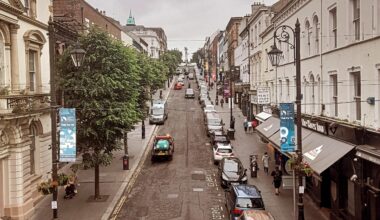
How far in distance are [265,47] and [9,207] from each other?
28.5 metres

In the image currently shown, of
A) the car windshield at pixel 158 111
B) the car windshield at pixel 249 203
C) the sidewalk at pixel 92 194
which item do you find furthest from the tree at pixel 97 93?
the car windshield at pixel 158 111

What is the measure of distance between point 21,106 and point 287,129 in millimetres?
12275

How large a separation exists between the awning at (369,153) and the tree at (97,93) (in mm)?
12996

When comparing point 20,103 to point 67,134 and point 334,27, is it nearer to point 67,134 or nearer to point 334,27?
point 67,134

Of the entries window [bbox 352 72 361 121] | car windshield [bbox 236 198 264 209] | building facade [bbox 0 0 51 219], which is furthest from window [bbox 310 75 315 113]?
building facade [bbox 0 0 51 219]

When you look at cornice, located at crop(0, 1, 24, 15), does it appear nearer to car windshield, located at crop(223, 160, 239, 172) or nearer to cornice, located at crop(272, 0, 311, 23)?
car windshield, located at crop(223, 160, 239, 172)

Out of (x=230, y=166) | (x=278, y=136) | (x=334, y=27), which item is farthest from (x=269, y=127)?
(x=334, y=27)

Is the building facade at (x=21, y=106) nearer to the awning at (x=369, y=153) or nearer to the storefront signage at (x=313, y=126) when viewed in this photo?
the storefront signage at (x=313, y=126)

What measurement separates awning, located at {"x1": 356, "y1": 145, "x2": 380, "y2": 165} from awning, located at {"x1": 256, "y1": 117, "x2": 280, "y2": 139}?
529 inches

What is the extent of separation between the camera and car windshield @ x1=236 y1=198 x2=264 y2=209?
20.7m

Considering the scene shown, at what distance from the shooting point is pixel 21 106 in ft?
70.0

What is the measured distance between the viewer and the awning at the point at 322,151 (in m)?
18.6

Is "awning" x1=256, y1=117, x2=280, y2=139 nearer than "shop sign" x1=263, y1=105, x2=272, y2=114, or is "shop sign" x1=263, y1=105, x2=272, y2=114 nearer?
"awning" x1=256, y1=117, x2=280, y2=139

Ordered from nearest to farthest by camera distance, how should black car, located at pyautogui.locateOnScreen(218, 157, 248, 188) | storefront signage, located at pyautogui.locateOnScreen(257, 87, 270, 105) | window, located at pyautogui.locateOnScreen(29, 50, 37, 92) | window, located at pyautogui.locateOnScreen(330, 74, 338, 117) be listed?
window, located at pyautogui.locateOnScreen(330, 74, 338, 117)
window, located at pyautogui.locateOnScreen(29, 50, 37, 92)
black car, located at pyautogui.locateOnScreen(218, 157, 248, 188)
storefront signage, located at pyautogui.locateOnScreen(257, 87, 270, 105)
